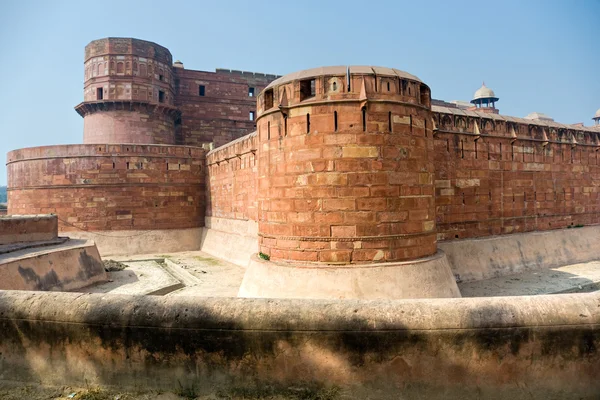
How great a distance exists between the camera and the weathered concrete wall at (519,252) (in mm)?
11047

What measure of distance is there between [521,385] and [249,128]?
94.8 feet

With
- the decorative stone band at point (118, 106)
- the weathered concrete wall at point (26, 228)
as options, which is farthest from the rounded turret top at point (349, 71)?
the decorative stone band at point (118, 106)

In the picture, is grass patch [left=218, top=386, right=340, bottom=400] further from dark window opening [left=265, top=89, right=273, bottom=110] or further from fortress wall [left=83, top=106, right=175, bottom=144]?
fortress wall [left=83, top=106, right=175, bottom=144]

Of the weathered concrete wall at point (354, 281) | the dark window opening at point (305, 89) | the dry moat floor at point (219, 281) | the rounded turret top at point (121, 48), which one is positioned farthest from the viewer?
the rounded turret top at point (121, 48)

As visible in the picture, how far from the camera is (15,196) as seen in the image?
62.4 ft

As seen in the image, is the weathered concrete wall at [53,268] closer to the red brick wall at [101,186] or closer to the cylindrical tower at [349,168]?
the red brick wall at [101,186]

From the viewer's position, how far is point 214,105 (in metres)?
29.2

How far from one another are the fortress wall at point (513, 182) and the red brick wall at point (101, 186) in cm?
1308

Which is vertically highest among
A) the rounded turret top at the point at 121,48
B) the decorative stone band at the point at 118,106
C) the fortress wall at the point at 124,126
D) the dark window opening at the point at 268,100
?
the rounded turret top at the point at 121,48

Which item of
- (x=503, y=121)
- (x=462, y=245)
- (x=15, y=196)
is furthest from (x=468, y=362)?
(x=15, y=196)

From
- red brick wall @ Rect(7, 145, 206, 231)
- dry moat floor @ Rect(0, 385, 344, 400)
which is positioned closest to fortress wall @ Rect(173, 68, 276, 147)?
red brick wall @ Rect(7, 145, 206, 231)

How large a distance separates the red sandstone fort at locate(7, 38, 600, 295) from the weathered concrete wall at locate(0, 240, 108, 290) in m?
5.25

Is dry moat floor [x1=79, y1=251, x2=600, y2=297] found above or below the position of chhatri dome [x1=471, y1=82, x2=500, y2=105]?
below

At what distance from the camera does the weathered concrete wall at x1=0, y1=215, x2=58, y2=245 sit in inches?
459
